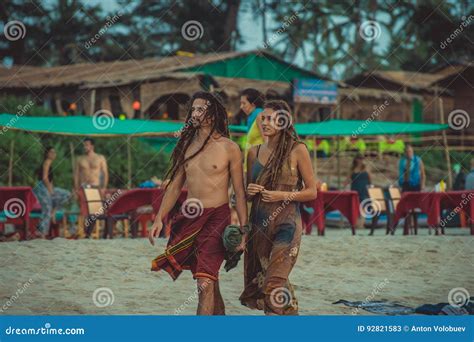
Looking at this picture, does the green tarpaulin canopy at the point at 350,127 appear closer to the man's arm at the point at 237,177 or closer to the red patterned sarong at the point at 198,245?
the man's arm at the point at 237,177

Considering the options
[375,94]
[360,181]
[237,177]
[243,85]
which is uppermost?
[375,94]

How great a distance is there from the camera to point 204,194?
17.3 ft

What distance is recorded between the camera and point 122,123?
45.5 ft

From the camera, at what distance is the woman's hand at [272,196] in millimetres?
5281

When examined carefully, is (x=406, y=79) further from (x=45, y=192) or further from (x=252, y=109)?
(x=252, y=109)

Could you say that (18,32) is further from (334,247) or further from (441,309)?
(441,309)

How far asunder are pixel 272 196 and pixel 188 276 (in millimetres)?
3840

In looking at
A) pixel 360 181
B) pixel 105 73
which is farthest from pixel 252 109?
pixel 105 73

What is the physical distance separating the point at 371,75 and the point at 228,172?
3053 centimetres

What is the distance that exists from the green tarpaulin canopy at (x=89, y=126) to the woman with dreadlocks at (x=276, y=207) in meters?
7.14

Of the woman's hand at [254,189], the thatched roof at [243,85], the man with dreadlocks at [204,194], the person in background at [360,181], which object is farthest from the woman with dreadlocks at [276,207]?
the thatched roof at [243,85]

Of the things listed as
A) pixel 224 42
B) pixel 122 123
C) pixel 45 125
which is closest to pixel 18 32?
pixel 45 125

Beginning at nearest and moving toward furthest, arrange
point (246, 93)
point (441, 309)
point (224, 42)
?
point (441, 309) < point (246, 93) < point (224, 42)

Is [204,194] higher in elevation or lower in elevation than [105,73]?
lower
